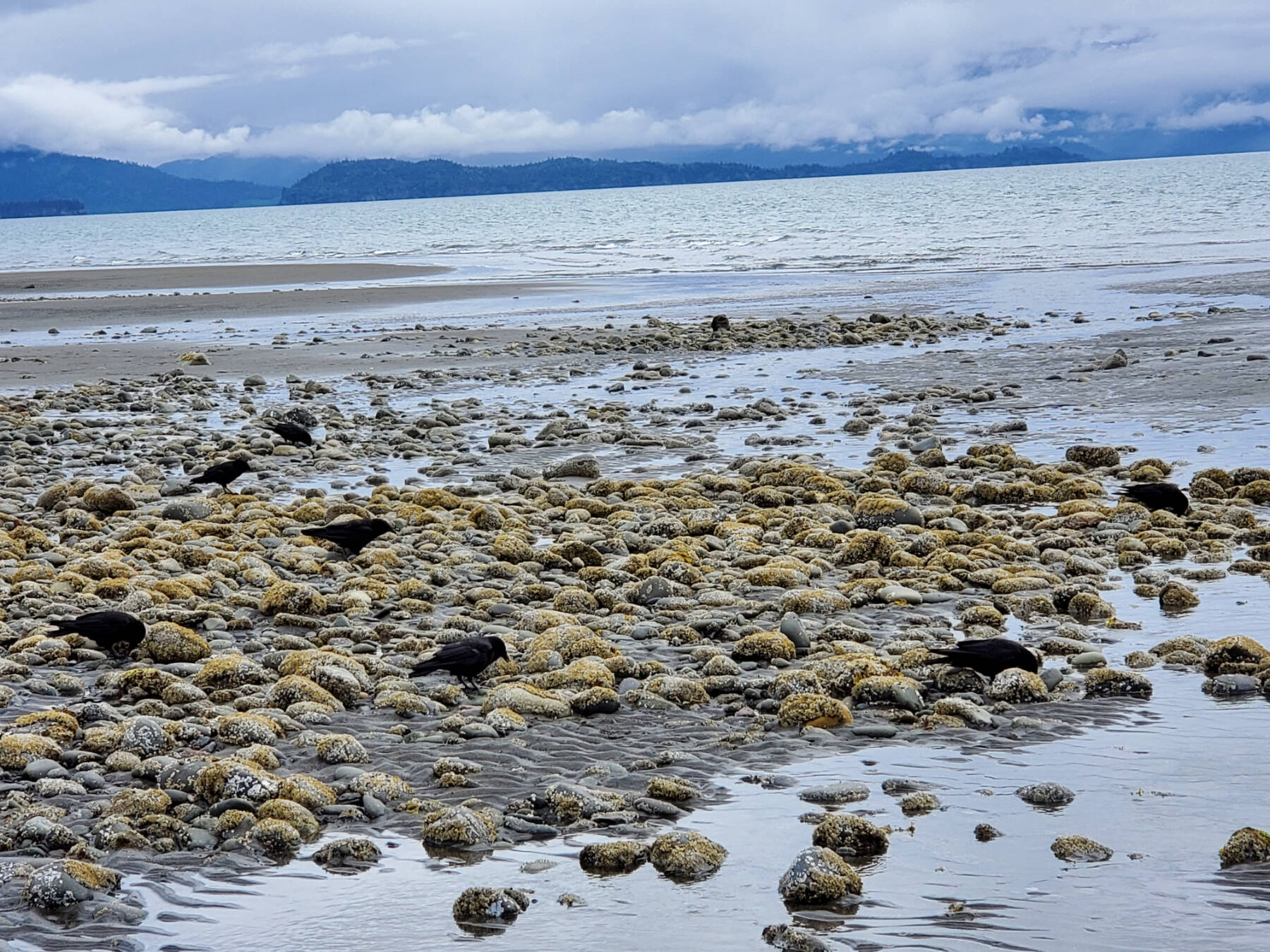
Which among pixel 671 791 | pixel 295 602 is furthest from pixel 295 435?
pixel 671 791

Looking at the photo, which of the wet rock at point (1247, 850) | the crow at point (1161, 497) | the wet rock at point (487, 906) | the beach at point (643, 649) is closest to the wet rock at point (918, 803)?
the beach at point (643, 649)

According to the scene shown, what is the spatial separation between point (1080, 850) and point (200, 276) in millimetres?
53873

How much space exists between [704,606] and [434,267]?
162ft

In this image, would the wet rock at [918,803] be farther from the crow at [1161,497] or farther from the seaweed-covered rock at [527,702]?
the crow at [1161,497]

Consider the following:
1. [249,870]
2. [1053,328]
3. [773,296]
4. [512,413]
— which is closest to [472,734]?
[249,870]

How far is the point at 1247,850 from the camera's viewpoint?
438 centimetres

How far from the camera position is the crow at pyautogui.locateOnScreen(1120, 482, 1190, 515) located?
10.0 m

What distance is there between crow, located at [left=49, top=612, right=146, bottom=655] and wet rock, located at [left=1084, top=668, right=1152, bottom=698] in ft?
16.6

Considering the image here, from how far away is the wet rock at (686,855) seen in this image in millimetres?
4527

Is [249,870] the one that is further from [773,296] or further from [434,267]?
[434,267]

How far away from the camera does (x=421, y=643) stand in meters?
7.40

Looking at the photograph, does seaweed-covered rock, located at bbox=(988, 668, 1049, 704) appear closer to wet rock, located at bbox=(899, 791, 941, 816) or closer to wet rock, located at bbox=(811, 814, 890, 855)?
wet rock, located at bbox=(899, 791, 941, 816)

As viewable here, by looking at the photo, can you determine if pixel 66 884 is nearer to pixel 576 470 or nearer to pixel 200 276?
pixel 576 470

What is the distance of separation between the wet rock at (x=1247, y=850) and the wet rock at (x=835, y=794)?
1.32 meters
